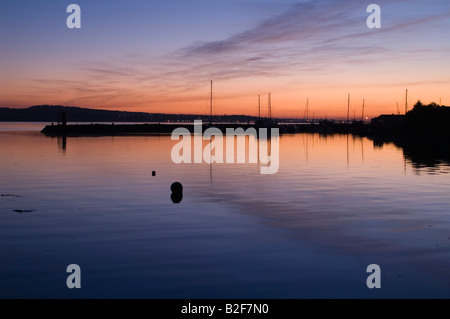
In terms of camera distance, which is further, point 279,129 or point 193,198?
point 279,129

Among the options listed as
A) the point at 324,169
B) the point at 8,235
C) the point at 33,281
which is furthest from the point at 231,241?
the point at 324,169

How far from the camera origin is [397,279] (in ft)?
44.7

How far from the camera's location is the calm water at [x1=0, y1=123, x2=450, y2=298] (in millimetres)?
13086

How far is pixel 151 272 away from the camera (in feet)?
46.3

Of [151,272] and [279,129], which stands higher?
[279,129]

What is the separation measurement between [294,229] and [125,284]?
877 cm

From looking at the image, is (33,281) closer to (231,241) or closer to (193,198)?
(231,241)

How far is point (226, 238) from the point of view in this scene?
→ 18.4m

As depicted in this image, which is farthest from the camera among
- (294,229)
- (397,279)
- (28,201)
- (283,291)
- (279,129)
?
(279,129)

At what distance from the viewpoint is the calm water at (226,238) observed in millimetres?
13086

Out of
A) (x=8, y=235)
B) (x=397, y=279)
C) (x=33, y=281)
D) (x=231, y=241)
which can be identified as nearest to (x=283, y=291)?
(x=397, y=279)

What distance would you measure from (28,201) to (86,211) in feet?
16.9

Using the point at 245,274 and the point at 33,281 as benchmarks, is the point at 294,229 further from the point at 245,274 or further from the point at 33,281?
the point at 33,281

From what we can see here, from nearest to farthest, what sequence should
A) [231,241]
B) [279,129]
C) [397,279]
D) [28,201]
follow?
[397,279] → [231,241] → [28,201] → [279,129]
